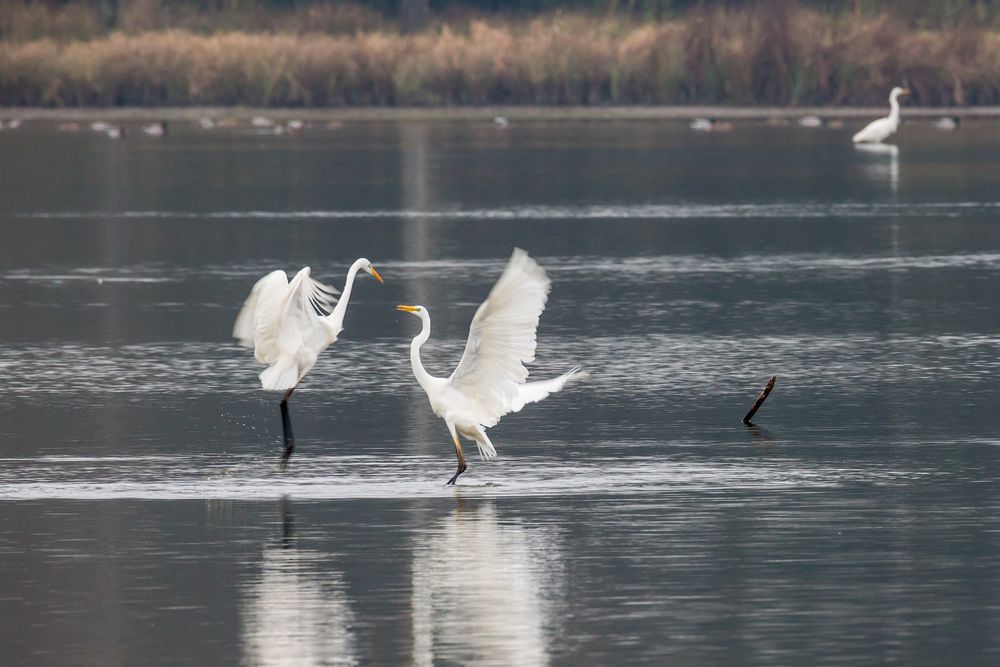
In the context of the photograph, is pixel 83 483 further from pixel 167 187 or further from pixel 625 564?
pixel 167 187

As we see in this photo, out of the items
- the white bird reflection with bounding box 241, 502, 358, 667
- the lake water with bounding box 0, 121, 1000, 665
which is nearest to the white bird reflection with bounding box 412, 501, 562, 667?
the lake water with bounding box 0, 121, 1000, 665

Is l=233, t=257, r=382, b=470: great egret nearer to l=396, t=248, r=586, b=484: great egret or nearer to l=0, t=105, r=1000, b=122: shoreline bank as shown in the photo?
l=396, t=248, r=586, b=484: great egret

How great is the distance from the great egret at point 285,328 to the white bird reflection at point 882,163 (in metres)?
22.1

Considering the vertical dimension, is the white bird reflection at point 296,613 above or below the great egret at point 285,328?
below

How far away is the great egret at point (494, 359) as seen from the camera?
1159cm

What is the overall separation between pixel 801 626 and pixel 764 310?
430 inches

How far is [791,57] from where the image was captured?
56.1m

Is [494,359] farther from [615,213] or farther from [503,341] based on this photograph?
[615,213]

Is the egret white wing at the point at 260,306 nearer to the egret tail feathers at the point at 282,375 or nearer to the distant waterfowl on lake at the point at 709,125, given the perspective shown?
the egret tail feathers at the point at 282,375

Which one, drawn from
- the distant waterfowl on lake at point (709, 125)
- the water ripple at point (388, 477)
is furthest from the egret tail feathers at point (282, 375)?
the distant waterfowl on lake at point (709, 125)

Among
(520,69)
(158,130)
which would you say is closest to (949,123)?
(520,69)

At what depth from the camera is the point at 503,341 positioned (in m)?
11.7

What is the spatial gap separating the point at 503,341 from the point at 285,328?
78.9 inches

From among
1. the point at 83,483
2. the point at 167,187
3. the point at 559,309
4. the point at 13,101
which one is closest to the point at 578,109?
the point at 13,101
